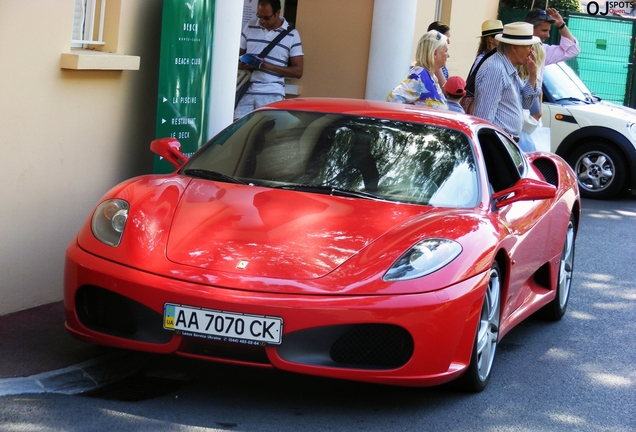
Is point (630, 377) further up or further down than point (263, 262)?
further down

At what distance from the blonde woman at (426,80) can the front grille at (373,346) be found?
168 inches

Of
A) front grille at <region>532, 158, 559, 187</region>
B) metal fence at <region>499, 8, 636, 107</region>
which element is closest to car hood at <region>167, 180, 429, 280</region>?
front grille at <region>532, 158, 559, 187</region>

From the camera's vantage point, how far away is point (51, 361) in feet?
17.1

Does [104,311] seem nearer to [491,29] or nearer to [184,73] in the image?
[184,73]

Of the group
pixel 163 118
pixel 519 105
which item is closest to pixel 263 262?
pixel 163 118

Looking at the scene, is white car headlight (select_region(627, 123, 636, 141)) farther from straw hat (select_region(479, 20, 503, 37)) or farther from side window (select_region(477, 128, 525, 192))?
side window (select_region(477, 128, 525, 192))

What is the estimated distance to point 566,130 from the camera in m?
14.0

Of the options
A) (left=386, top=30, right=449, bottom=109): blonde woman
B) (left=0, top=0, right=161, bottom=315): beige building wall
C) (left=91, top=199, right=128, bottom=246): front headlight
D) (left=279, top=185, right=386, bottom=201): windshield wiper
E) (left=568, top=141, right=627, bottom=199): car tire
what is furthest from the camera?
(left=568, top=141, right=627, bottom=199): car tire

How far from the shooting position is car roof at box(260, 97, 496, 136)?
20.2ft

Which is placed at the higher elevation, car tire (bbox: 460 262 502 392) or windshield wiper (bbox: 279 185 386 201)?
windshield wiper (bbox: 279 185 386 201)

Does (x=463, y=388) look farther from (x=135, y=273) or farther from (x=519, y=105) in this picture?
(x=519, y=105)

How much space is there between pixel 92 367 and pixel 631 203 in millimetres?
10182

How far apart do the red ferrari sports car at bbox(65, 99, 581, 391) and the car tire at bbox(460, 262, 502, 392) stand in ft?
0.05

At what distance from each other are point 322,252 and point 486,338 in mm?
1032
